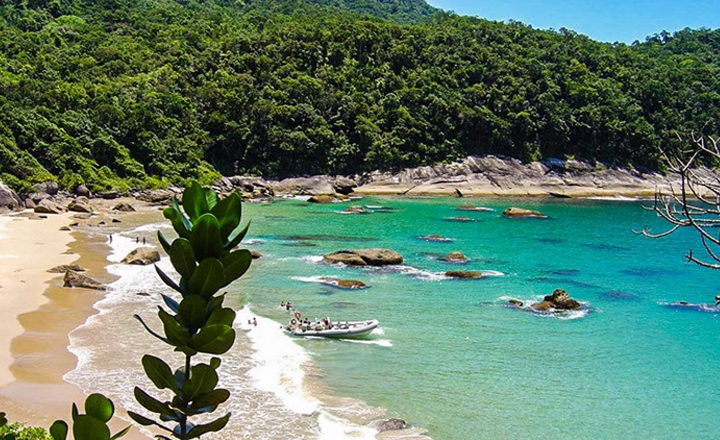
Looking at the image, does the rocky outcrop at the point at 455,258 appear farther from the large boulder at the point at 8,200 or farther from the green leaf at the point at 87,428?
the green leaf at the point at 87,428

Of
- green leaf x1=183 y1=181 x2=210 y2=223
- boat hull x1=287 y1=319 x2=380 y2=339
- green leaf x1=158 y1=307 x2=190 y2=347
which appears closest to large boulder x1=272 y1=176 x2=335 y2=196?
boat hull x1=287 y1=319 x2=380 y2=339

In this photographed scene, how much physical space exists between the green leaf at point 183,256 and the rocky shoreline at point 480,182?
66.5 m

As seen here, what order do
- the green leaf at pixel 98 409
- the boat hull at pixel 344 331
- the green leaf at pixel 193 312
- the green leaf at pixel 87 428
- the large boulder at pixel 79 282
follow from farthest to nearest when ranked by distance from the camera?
the large boulder at pixel 79 282, the boat hull at pixel 344 331, the green leaf at pixel 193 312, the green leaf at pixel 98 409, the green leaf at pixel 87 428

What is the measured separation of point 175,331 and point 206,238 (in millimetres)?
482

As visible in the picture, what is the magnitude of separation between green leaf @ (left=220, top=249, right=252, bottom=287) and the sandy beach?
1241 centimetres

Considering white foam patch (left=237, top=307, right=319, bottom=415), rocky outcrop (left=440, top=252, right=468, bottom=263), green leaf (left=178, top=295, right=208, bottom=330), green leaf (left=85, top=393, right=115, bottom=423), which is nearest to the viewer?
green leaf (left=85, top=393, right=115, bottom=423)

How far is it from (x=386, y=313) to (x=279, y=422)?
36.6 feet

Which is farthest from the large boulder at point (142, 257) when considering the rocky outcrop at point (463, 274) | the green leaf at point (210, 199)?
the green leaf at point (210, 199)

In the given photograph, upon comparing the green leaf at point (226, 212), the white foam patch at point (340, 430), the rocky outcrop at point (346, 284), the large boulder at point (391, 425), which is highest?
the green leaf at point (226, 212)

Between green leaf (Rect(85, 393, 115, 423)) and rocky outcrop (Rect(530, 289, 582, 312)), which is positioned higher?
green leaf (Rect(85, 393, 115, 423))

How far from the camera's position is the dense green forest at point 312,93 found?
234 ft

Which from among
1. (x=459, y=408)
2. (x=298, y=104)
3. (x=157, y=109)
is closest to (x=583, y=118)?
(x=298, y=104)

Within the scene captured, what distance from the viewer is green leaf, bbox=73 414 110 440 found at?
2.95m

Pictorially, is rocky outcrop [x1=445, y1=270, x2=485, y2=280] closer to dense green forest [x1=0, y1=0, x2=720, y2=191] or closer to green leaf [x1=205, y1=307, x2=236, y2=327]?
green leaf [x1=205, y1=307, x2=236, y2=327]
